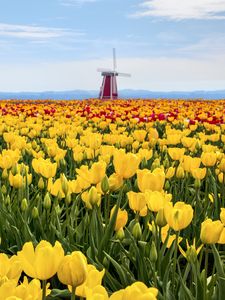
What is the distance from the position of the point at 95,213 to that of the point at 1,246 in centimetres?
65

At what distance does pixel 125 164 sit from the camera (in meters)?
2.64

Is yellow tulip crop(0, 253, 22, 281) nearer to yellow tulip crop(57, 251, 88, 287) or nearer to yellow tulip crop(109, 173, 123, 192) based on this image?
yellow tulip crop(57, 251, 88, 287)

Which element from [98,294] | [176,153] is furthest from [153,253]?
[176,153]

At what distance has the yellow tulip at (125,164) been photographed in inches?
103

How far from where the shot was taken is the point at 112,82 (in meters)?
42.5

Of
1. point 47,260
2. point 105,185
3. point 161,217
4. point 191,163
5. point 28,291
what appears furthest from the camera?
point 191,163

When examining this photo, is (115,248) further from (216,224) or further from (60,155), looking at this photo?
(60,155)

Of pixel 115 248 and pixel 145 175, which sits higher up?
pixel 145 175

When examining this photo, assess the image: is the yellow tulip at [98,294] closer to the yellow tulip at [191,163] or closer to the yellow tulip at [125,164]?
the yellow tulip at [125,164]

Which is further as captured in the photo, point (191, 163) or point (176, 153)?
point (176, 153)

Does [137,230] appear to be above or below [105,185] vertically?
below

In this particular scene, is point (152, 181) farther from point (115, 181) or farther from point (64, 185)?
point (64, 185)

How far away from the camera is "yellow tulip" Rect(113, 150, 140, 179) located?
2.61m

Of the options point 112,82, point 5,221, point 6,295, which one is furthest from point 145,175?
point 112,82
